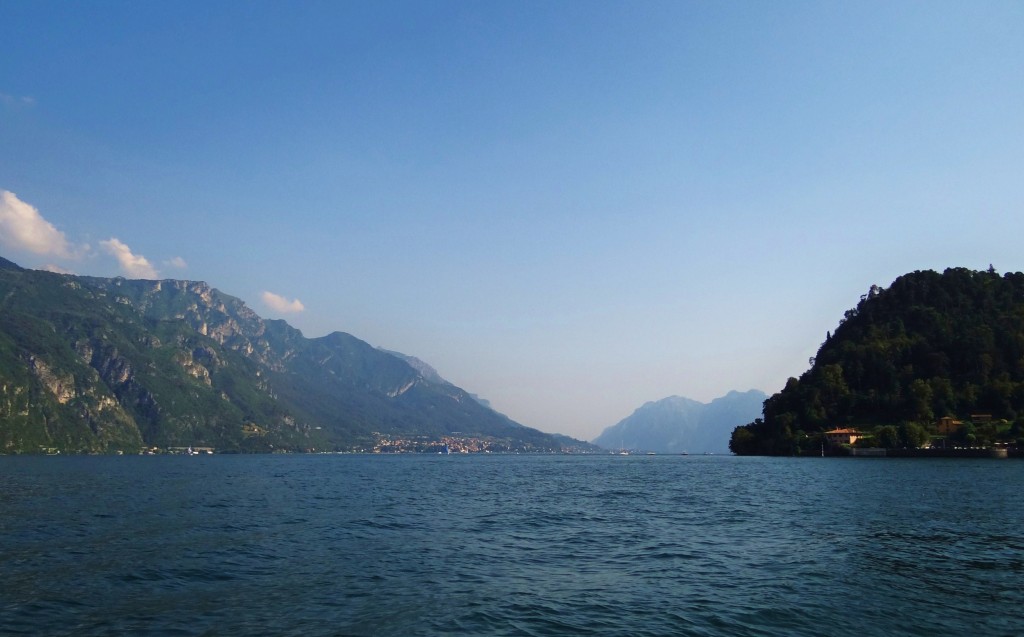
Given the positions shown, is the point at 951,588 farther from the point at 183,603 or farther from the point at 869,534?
the point at 183,603

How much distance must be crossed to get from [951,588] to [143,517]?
60.2m

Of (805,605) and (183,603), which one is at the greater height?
(805,605)

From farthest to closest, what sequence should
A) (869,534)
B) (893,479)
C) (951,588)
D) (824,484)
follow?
(893,479) < (824,484) < (869,534) < (951,588)

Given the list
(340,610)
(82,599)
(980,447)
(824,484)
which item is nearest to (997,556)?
(340,610)

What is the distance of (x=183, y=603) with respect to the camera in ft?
89.9

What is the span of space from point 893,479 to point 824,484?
17.1m

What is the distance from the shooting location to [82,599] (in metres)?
27.8

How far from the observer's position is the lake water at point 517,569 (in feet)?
81.0

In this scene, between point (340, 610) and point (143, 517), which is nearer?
point (340, 610)

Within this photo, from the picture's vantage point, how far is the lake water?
81.0 feet

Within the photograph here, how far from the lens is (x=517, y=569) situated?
3431 centimetres

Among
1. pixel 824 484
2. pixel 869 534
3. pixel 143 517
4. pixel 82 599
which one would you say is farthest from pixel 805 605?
pixel 824 484

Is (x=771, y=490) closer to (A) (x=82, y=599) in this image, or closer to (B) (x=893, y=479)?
(B) (x=893, y=479)

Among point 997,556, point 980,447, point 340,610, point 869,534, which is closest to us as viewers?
point 340,610
